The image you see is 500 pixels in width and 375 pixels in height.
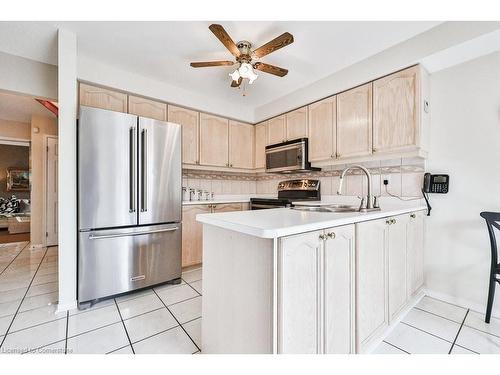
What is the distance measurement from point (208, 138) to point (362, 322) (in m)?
2.83

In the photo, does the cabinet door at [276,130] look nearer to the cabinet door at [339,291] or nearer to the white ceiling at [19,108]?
the cabinet door at [339,291]

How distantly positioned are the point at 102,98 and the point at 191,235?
184cm

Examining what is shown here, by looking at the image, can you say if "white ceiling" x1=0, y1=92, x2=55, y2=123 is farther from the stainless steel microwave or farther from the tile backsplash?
the stainless steel microwave

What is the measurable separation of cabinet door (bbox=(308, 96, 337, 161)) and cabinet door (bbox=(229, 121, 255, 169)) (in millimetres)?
1166

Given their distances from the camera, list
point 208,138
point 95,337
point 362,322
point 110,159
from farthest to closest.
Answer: point 208,138
point 110,159
point 95,337
point 362,322

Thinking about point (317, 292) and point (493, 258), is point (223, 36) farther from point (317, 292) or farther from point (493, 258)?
point (493, 258)

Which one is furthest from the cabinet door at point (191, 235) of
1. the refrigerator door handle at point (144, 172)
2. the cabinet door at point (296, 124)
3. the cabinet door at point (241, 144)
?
the cabinet door at point (296, 124)

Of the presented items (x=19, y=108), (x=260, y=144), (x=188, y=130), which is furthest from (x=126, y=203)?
(x=19, y=108)

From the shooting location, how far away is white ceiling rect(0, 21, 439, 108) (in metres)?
1.90

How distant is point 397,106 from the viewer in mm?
2172

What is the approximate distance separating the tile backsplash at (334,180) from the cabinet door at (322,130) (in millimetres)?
319

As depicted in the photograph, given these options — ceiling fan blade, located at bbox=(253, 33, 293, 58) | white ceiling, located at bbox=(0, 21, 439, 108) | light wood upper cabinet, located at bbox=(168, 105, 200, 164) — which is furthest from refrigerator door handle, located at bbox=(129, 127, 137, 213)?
ceiling fan blade, located at bbox=(253, 33, 293, 58)
